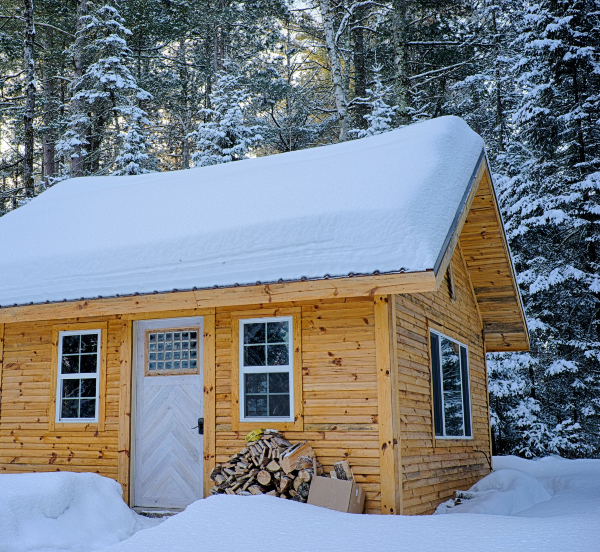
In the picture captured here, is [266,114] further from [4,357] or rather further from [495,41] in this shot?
[4,357]

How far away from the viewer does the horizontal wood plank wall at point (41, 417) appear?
9.02 m

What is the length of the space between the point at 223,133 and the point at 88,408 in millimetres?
13575

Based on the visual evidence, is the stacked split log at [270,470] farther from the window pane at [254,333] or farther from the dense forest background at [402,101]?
the dense forest background at [402,101]

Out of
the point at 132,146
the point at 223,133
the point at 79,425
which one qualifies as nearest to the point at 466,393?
the point at 79,425

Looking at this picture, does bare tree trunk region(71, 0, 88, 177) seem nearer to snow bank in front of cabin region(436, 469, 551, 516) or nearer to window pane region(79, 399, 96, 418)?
window pane region(79, 399, 96, 418)

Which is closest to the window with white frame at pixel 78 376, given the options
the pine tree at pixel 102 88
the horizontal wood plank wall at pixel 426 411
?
the horizontal wood plank wall at pixel 426 411

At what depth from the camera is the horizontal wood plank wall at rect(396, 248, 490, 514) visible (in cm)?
789

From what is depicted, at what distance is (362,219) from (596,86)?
1232 cm

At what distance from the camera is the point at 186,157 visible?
28.0 m

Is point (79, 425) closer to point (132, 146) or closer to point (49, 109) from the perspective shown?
point (132, 146)

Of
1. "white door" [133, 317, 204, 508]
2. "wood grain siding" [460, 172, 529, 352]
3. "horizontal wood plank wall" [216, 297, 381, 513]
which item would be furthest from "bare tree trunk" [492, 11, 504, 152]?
"white door" [133, 317, 204, 508]

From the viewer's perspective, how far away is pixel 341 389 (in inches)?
306

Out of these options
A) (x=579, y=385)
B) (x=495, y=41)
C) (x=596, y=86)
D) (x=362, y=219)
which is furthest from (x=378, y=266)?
(x=495, y=41)

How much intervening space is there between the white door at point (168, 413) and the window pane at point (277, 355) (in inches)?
40.5
